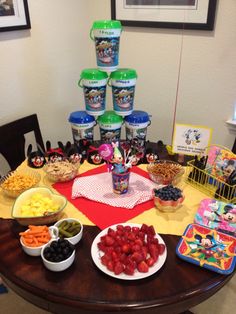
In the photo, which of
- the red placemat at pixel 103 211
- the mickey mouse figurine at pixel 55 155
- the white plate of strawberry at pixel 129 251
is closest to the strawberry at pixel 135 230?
the white plate of strawberry at pixel 129 251

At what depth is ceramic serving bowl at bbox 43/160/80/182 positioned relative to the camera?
1521 millimetres

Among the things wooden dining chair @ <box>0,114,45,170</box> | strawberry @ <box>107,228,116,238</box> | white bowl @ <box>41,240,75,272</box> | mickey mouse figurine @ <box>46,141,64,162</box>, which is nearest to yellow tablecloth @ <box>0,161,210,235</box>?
strawberry @ <box>107,228,116,238</box>

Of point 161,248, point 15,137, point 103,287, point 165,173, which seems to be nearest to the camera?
point 103,287

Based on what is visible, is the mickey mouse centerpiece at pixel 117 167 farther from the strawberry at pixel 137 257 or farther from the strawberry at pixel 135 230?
the strawberry at pixel 137 257

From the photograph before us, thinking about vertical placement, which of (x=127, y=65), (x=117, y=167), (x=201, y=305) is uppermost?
(x=127, y=65)

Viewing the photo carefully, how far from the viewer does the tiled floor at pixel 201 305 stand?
1.71 m

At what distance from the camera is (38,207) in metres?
1.25

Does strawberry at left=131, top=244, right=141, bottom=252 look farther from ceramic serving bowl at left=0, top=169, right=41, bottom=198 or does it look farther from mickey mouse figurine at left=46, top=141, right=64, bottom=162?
mickey mouse figurine at left=46, top=141, right=64, bottom=162

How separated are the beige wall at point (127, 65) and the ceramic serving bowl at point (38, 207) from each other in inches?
34.4

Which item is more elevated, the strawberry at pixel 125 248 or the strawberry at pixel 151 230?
the strawberry at pixel 151 230

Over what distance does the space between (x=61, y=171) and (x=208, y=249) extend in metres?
0.81

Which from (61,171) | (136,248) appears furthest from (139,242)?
(61,171)

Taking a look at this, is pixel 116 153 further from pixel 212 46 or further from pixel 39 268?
pixel 212 46

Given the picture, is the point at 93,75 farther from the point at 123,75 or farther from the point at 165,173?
the point at 165,173
